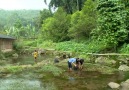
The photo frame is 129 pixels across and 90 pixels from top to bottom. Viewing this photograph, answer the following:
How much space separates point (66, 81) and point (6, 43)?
23.3m

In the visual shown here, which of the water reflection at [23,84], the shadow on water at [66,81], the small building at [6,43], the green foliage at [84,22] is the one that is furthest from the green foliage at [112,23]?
the water reflection at [23,84]

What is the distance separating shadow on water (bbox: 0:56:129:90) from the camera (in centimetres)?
1830

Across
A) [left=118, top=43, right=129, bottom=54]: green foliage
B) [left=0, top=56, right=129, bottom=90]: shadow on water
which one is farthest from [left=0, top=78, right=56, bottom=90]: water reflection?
[left=118, top=43, right=129, bottom=54]: green foliage

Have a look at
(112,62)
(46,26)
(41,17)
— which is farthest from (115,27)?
(41,17)

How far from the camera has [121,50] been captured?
112 ft

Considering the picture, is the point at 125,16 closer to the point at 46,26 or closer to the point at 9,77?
the point at 9,77

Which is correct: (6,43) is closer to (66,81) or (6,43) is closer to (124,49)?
(124,49)

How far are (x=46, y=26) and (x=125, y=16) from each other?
2433 cm

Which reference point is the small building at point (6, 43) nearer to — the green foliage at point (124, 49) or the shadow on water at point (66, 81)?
the shadow on water at point (66, 81)

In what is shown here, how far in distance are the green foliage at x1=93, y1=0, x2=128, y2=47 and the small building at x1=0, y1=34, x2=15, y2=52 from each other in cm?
1465

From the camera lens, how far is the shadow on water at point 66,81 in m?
18.3

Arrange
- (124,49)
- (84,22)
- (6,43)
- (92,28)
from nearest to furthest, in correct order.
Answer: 1. (124,49)
2. (6,43)
3. (84,22)
4. (92,28)

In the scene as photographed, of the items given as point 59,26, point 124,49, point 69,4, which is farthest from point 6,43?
point 69,4

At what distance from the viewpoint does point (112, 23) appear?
3428cm
